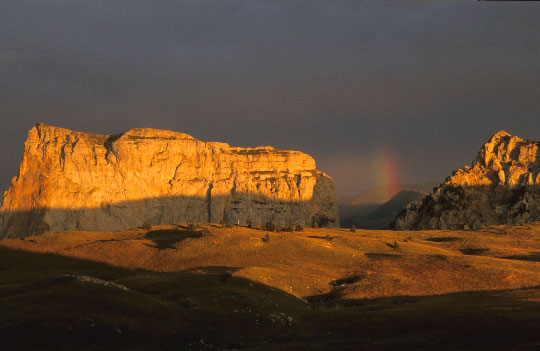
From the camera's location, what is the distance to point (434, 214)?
129 m

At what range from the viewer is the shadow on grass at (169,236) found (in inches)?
2352

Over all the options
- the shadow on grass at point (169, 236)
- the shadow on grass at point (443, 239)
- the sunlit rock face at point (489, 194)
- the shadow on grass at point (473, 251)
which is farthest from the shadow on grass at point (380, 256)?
the sunlit rock face at point (489, 194)

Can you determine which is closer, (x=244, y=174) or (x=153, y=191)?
(x=153, y=191)

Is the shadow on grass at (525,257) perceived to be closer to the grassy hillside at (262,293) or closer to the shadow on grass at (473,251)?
the grassy hillside at (262,293)

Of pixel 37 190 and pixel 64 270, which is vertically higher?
pixel 37 190

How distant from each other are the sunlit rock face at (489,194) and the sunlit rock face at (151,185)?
57.6m

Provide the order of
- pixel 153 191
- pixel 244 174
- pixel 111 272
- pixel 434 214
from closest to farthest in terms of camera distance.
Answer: pixel 111 272, pixel 434 214, pixel 153 191, pixel 244 174

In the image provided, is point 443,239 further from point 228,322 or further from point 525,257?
point 228,322

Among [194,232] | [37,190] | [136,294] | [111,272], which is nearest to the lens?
[136,294]

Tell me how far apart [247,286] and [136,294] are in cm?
1003

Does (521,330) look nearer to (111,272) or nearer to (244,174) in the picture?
(111,272)

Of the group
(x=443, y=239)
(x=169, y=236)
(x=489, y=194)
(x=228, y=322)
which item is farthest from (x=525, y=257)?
(x=489, y=194)

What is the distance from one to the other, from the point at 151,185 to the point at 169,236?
367ft

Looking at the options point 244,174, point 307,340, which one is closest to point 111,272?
point 307,340
